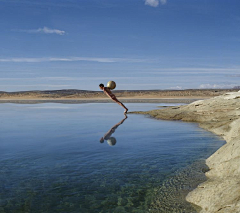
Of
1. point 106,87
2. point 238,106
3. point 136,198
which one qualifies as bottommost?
point 136,198

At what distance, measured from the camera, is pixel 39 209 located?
5.28 metres

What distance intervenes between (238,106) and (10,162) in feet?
45.1

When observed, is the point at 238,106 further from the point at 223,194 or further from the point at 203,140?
the point at 223,194

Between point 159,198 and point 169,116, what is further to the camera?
point 169,116

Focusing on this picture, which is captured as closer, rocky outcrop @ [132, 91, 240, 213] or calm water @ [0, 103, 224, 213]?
rocky outcrop @ [132, 91, 240, 213]

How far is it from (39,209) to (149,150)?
510 cm

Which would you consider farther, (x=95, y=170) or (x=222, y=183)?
(x=95, y=170)

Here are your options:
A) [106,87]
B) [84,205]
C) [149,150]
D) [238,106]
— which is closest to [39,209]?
[84,205]

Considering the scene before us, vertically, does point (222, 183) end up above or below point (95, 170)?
above

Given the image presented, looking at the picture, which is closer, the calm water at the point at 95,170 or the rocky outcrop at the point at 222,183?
the rocky outcrop at the point at 222,183

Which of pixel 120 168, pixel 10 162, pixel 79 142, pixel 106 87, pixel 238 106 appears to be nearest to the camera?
pixel 120 168

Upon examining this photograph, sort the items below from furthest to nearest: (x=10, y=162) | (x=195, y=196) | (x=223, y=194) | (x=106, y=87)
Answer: (x=106, y=87)
(x=10, y=162)
(x=195, y=196)
(x=223, y=194)

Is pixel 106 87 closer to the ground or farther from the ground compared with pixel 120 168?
farther from the ground

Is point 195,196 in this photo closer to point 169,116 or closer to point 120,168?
point 120,168
